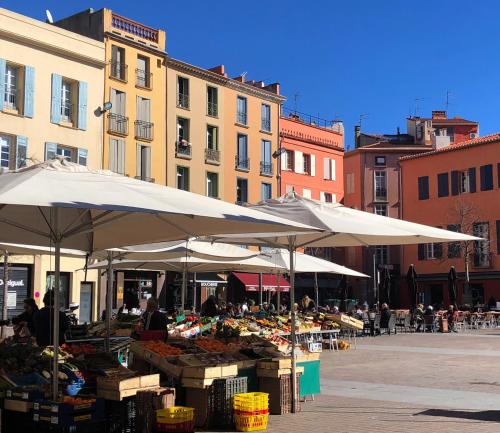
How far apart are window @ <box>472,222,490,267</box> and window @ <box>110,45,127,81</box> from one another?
86.7ft

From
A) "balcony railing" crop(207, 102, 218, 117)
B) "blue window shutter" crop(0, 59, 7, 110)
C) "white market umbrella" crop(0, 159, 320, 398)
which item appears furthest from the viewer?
"balcony railing" crop(207, 102, 218, 117)

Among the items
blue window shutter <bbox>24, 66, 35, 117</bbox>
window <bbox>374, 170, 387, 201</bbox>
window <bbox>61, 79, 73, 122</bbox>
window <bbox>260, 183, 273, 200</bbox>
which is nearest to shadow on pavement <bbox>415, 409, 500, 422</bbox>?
blue window shutter <bbox>24, 66, 35, 117</bbox>

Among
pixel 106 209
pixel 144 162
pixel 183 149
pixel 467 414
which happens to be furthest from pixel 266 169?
pixel 106 209

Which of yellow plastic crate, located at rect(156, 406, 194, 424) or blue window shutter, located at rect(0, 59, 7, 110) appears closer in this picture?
yellow plastic crate, located at rect(156, 406, 194, 424)

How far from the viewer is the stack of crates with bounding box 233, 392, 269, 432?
8.45m

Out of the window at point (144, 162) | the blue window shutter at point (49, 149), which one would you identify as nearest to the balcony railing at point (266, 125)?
the window at point (144, 162)

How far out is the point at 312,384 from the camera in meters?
10.8

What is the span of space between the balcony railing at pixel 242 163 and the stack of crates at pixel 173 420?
129 feet

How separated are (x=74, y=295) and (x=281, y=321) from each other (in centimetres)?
1702

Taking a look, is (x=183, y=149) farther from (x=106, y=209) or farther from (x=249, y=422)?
(x=106, y=209)

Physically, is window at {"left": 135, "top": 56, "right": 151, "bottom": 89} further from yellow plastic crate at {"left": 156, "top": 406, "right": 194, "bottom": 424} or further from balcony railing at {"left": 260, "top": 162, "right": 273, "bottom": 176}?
yellow plastic crate at {"left": 156, "top": 406, "right": 194, "bottom": 424}

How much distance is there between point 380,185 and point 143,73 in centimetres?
2960

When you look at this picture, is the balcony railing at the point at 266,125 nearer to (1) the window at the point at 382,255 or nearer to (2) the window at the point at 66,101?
(1) the window at the point at 382,255

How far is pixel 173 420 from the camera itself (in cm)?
775
